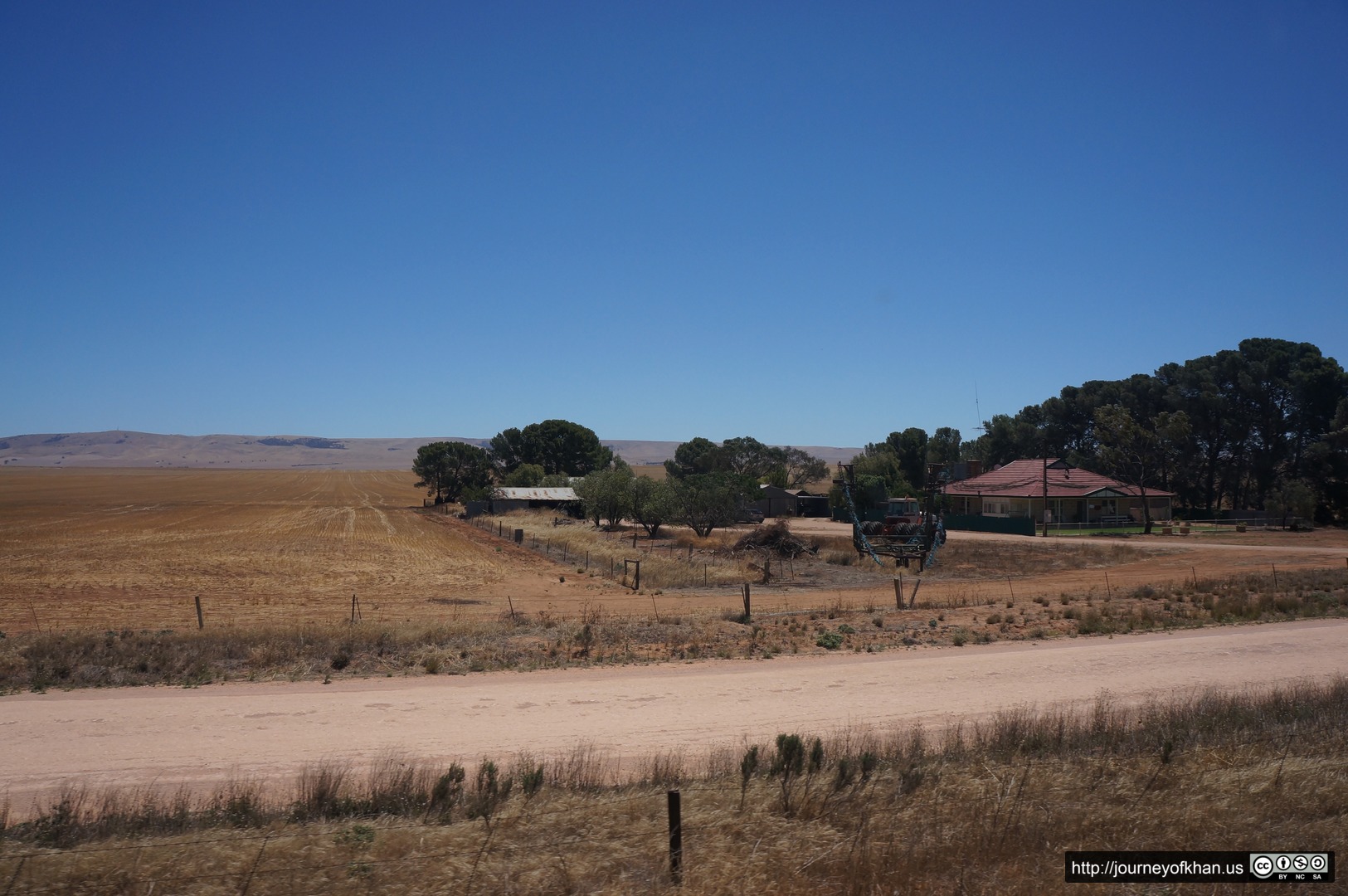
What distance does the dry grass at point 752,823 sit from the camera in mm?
6289

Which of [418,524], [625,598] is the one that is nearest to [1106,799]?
[625,598]

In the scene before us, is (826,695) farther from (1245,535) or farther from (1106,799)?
(1245,535)

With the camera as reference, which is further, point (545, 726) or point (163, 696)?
point (163, 696)

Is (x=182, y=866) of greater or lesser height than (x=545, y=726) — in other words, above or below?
above

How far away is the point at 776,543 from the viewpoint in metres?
48.2

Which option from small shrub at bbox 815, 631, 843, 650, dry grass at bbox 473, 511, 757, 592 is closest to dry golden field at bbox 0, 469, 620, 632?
dry grass at bbox 473, 511, 757, 592

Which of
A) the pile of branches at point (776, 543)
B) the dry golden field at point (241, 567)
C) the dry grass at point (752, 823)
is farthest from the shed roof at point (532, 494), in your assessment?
the dry grass at point (752, 823)

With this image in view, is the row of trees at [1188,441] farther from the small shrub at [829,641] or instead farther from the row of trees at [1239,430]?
the small shrub at [829,641]

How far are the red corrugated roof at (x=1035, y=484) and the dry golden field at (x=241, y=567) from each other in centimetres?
3967

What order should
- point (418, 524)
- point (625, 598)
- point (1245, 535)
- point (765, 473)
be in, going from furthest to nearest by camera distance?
point (765, 473)
point (418, 524)
point (1245, 535)
point (625, 598)

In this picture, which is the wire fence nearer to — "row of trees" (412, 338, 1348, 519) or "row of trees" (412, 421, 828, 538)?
"row of trees" (412, 338, 1348, 519)

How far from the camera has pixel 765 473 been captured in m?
123

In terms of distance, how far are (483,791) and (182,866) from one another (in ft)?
10.7

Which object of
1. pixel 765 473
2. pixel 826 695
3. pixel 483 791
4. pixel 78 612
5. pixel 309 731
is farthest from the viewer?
pixel 765 473
